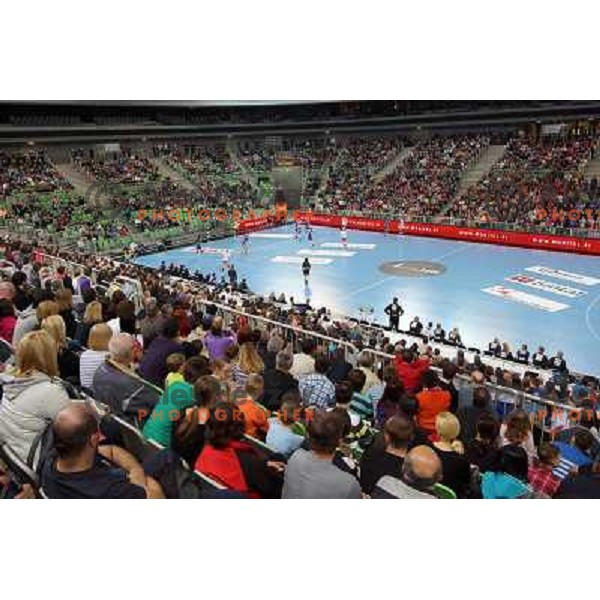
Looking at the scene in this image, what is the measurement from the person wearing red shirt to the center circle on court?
16375mm

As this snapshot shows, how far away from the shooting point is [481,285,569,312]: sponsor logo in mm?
19594

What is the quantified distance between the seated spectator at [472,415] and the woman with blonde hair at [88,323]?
4.29 meters

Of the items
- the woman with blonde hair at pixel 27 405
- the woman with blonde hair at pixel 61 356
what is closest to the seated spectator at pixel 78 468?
the woman with blonde hair at pixel 27 405

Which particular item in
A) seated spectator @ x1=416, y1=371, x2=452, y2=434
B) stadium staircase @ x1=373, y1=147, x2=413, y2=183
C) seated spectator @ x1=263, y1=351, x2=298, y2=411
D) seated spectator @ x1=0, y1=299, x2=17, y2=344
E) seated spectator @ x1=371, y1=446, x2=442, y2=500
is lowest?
seated spectator @ x1=416, y1=371, x2=452, y2=434

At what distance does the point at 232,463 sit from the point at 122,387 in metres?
1.60

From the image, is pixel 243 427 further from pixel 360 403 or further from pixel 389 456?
pixel 360 403

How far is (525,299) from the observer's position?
20.4 metres

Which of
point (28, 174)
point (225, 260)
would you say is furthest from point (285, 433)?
point (28, 174)

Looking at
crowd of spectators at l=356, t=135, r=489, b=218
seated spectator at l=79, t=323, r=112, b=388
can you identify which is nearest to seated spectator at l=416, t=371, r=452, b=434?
seated spectator at l=79, t=323, r=112, b=388

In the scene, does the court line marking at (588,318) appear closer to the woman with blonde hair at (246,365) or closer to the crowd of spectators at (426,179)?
the woman with blonde hair at (246,365)

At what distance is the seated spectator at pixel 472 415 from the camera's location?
603 centimetres

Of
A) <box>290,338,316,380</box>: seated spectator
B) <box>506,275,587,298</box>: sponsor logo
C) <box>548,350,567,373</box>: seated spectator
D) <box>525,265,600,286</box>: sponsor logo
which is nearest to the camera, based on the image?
<box>290,338,316,380</box>: seated spectator

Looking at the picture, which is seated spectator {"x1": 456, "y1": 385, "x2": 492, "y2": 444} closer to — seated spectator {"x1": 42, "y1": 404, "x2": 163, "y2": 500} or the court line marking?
seated spectator {"x1": 42, "y1": 404, "x2": 163, "y2": 500}

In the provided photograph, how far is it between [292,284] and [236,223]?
1296 cm
